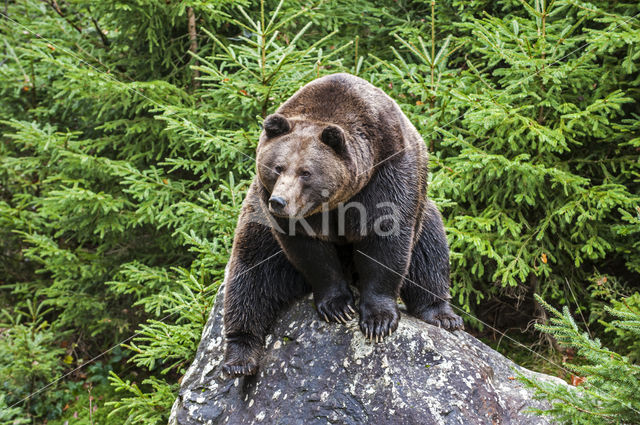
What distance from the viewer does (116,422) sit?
21.9 ft

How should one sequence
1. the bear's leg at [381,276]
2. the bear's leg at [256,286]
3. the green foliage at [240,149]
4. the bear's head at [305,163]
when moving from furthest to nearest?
the green foliage at [240,149]
the bear's leg at [256,286]
the bear's leg at [381,276]
the bear's head at [305,163]

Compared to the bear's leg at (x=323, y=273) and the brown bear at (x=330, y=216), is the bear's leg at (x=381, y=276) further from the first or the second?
the bear's leg at (x=323, y=273)

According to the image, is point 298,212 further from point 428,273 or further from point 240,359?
point 428,273

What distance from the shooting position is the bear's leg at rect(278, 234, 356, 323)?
3.54 metres

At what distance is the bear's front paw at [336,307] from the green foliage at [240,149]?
69.2 inches

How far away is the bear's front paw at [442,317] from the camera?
397 centimetres

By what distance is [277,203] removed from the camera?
2.94 metres

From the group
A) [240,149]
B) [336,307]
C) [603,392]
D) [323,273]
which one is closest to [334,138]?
[323,273]

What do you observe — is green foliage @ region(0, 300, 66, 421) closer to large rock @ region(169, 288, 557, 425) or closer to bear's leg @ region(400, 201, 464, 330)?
large rock @ region(169, 288, 557, 425)

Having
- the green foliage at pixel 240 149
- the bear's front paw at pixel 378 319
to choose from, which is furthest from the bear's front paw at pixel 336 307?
the green foliage at pixel 240 149

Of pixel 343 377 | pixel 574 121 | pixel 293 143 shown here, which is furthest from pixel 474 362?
pixel 574 121

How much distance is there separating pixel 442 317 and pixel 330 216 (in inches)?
47.4

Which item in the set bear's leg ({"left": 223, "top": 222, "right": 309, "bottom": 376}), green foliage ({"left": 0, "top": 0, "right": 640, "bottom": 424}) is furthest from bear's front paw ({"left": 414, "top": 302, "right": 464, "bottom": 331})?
green foliage ({"left": 0, "top": 0, "right": 640, "bottom": 424})

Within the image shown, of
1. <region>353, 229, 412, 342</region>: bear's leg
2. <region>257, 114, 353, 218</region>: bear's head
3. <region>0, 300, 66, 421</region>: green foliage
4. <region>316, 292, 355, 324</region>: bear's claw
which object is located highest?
<region>257, 114, 353, 218</region>: bear's head
